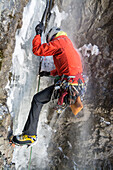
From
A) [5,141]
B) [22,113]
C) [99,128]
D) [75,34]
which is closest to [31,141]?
[5,141]

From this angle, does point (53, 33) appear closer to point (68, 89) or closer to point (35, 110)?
point (68, 89)

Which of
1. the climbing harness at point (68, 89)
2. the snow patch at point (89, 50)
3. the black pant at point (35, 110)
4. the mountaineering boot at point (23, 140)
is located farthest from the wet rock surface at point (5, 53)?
the snow patch at point (89, 50)

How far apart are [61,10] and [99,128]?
7.60 feet

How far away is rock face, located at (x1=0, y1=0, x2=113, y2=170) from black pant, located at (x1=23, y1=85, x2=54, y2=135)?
0.31 m

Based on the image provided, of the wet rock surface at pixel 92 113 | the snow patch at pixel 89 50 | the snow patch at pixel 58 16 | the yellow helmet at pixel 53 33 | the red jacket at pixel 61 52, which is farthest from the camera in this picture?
the snow patch at pixel 58 16

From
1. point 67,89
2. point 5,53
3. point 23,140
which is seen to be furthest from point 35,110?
point 5,53

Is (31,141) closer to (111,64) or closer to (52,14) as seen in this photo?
(111,64)

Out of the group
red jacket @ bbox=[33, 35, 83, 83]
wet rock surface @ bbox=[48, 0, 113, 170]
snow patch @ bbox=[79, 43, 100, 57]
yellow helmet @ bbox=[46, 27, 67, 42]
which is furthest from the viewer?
snow patch @ bbox=[79, 43, 100, 57]

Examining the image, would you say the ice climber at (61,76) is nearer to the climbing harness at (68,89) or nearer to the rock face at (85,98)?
the climbing harness at (68,89)

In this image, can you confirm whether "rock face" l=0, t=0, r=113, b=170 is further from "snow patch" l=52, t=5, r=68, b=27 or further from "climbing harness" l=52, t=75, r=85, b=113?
"climbing harness" l=52, t=75, r=85, b=113

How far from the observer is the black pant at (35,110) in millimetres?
2115

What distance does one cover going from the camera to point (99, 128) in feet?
7.64

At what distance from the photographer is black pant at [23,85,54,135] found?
6.94ft

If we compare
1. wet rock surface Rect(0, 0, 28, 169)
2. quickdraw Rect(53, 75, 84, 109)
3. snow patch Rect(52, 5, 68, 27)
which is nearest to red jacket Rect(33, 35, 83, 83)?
quickdraw Rect(53, 75, 84, 109)
